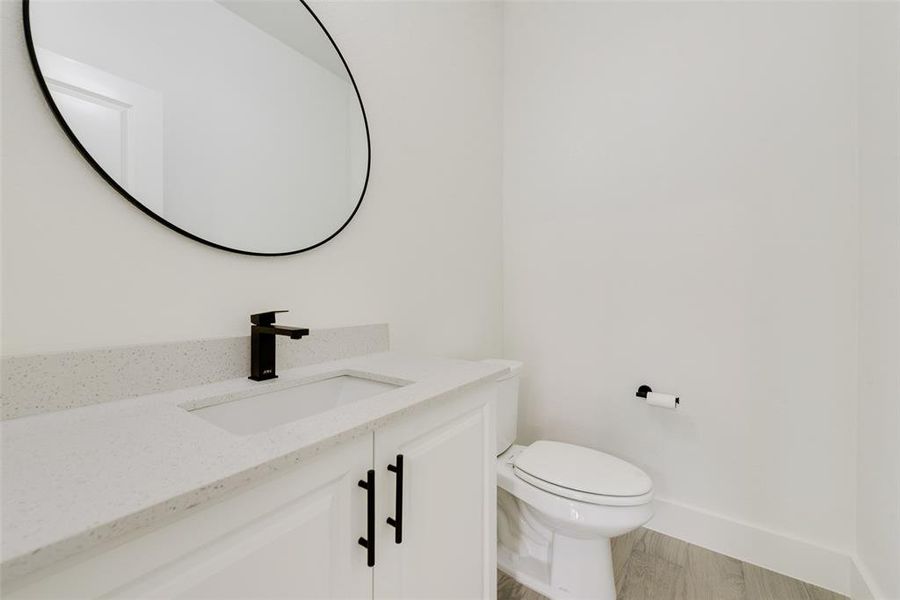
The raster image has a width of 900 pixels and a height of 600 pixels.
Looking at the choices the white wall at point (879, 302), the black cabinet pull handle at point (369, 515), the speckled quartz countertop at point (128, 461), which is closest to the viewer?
the speckled quartz countertop at point (128, 461)

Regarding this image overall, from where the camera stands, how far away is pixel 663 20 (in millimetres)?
1682

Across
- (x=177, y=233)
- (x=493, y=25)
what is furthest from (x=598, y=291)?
(x=177, y=233)

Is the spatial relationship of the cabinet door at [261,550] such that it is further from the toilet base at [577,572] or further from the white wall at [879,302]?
the white wall at [879,302]

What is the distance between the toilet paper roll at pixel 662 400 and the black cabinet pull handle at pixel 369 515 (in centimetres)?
132

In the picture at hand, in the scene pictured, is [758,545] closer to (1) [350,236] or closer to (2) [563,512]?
(2) [563,512]

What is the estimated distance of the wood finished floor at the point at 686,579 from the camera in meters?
1.37

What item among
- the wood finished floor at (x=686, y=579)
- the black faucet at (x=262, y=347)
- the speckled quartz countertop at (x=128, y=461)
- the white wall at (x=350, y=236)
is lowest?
the wood finished floor at (x=686, y=579)

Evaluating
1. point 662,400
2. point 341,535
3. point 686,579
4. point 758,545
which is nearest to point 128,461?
point 341,535

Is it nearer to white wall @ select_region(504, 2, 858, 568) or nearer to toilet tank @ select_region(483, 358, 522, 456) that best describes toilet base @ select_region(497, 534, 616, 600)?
toilet tank @ select_region(483, 358, 522, 456)

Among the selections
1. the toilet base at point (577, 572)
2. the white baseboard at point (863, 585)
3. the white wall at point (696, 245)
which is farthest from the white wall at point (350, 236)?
the white baseboard at point (863, 585)

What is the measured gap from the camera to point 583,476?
4.25 feet

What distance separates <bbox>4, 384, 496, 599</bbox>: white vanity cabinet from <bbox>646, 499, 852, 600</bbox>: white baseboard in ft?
3.36

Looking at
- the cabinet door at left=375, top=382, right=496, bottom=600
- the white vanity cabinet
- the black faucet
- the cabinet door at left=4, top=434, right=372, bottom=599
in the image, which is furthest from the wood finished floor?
the black faucet

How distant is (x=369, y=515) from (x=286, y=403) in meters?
0.41
